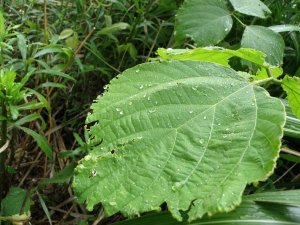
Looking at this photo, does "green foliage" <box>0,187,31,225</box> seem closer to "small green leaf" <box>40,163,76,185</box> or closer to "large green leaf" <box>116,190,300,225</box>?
"small green leaf" <box>40,163,76,185</box>

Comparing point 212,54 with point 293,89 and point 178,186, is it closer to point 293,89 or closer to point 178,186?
point 293,89

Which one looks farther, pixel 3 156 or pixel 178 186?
pixel 3 156

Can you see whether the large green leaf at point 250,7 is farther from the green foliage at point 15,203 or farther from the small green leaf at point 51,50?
the green foliage at point 15,203

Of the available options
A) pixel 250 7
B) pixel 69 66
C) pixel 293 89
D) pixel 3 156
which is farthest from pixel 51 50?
pixel 293 89

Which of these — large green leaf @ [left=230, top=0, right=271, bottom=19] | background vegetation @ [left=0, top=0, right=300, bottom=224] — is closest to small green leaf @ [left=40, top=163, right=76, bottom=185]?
background vegetation @ [left=0, top=0, right=300, bottom=224]

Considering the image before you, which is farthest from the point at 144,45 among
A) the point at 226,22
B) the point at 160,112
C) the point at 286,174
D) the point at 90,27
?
the point at 160,112

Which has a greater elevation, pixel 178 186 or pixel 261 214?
pixel 178 186

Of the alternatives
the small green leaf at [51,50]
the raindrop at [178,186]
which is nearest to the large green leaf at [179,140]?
the raindrop at [178,186]

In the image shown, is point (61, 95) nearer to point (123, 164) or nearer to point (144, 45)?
point (144, 45)
